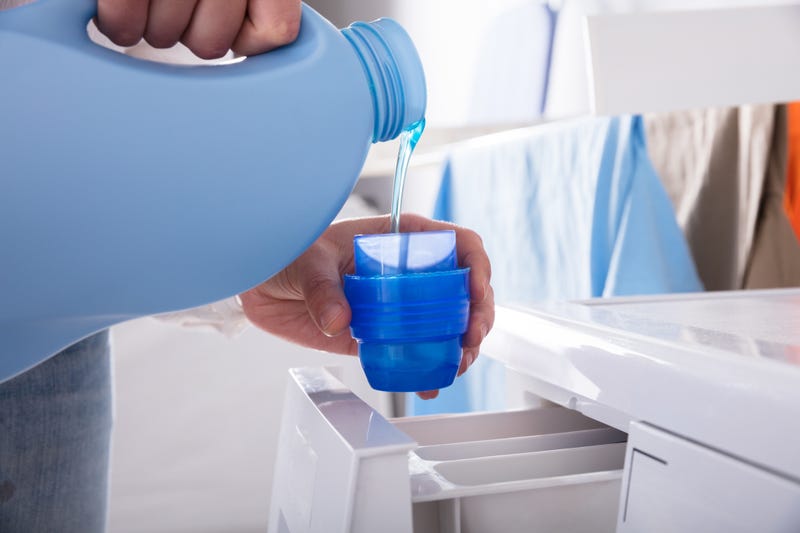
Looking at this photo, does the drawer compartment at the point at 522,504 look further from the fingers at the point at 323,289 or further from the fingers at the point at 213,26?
the fingers at the point at 213,26

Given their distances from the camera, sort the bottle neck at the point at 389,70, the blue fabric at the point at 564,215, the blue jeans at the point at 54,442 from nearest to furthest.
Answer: the bottle neck at the point at 389,70, the blue jeans at the point at 54,442, the blue fabric at the point at 564,215

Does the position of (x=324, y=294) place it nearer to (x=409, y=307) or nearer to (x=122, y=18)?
(x=409, y=307)

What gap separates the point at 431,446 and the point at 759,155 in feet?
1.80

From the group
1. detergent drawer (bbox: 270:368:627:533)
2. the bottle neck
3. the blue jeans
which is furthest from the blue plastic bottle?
the blue jeans

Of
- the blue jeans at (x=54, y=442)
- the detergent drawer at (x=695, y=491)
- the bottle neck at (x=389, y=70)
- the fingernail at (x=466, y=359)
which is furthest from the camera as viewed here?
the blue jeans at (x=54, y=442)

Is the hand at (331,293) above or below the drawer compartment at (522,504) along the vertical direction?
above

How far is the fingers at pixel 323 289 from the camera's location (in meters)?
0.46

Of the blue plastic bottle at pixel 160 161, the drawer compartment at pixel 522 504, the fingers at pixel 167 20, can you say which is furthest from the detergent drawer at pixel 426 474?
the fingers at pixel 167 20

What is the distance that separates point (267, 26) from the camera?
0.39 m

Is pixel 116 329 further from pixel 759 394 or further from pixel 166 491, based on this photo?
pixel 759 394

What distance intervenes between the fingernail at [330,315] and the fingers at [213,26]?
154 mm

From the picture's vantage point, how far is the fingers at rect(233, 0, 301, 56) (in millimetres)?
388

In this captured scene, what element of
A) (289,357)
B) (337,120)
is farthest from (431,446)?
(289,357)

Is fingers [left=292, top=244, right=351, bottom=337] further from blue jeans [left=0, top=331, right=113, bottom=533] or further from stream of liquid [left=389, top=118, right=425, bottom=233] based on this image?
blue jeans [left=0, top=331, right=113, bottom=533]
